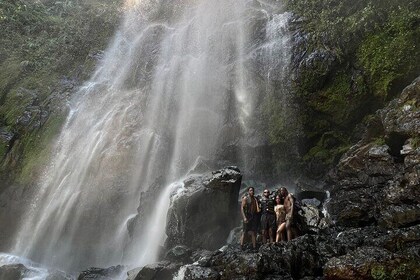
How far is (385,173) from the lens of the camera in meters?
11.3

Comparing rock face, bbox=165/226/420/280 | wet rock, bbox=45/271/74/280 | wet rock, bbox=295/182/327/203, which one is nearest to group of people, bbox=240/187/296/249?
rock face, bbox=165/226/420/280

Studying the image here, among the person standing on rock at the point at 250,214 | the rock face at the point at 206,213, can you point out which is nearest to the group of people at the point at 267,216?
the person standing on rock at the point at 250,214

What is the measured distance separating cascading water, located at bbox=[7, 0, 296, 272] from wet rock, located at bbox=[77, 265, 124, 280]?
1.09 m

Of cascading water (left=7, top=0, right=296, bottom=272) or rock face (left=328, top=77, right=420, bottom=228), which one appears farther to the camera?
cascading water (left=7, top=0, right=296, bottom=272)

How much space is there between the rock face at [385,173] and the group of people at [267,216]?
76.0 inches

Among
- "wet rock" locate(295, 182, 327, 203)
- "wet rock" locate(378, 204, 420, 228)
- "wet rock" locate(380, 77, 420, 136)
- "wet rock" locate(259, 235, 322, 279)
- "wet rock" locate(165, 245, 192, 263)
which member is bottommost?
"wet rock" locate(259, 235, 322, 279)

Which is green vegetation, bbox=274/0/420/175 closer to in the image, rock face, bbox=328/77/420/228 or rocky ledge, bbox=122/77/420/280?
rocky ledge, bbox=122/77/420/280

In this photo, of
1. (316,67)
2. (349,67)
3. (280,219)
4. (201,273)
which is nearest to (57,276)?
(201,273)

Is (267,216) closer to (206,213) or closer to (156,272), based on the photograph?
(206,213)

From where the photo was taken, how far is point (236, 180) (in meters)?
13.4

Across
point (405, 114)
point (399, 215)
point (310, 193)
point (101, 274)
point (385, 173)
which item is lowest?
point (101, 274)

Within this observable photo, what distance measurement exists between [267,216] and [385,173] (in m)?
4.07

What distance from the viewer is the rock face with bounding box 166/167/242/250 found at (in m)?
13.2

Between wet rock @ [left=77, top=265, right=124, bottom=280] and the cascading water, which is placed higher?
the cascading water
